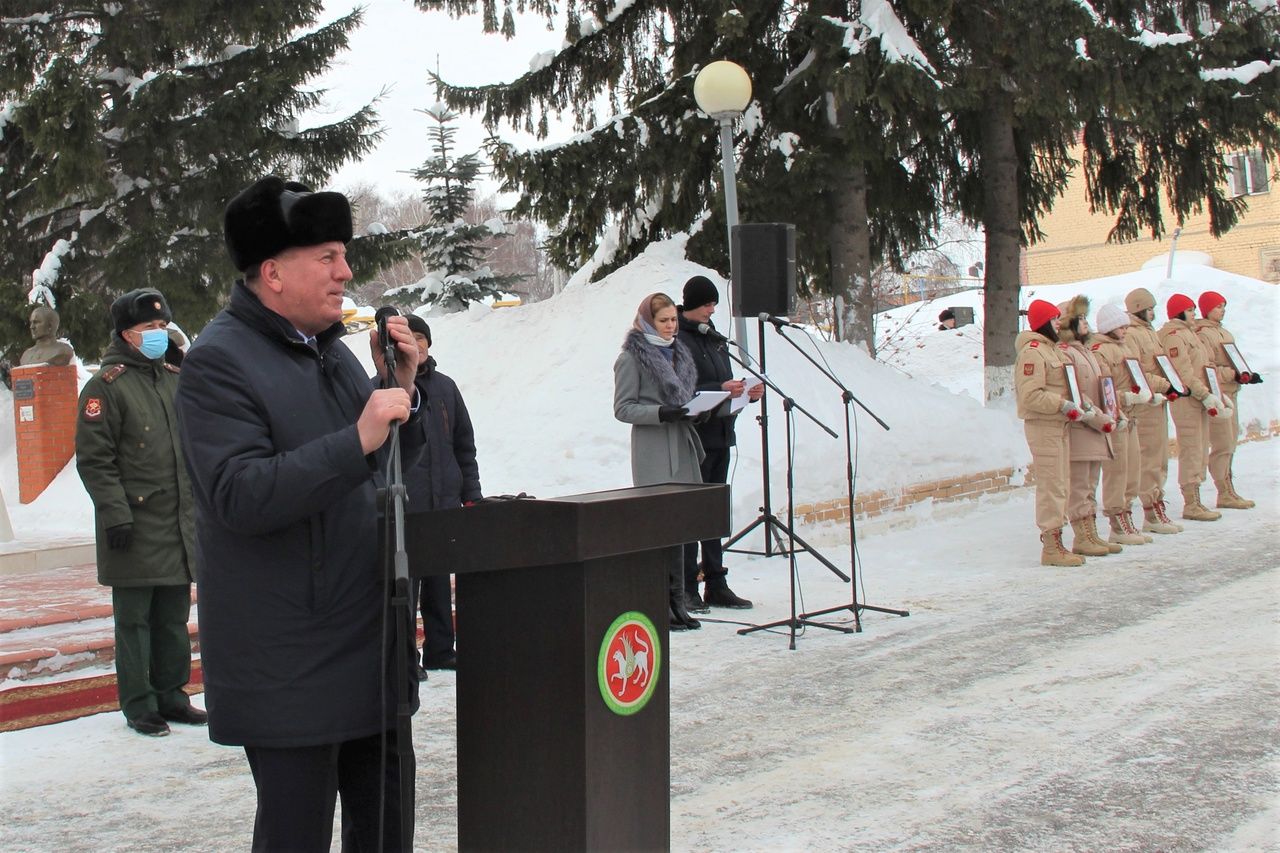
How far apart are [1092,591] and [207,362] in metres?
6.73

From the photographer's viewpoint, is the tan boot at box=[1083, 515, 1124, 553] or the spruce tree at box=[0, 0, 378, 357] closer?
the tan boot at box=[1083, 515, 1124, 553]

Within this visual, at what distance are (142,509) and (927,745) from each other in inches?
139

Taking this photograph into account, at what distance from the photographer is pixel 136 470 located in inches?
219

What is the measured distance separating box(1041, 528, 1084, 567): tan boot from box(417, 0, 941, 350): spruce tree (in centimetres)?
481

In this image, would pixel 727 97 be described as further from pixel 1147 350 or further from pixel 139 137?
pixel 139 137

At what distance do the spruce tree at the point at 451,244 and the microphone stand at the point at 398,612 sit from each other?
20.2 meters

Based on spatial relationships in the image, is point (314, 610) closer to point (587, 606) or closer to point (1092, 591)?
point (587, 606)

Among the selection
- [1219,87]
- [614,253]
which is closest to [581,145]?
[614,253]

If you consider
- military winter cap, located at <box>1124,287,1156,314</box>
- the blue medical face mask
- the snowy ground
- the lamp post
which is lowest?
the snowy ground

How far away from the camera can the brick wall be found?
1267 cm

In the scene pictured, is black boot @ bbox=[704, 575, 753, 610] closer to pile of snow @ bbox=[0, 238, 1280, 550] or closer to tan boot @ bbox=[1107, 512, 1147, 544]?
pile of snow @ bbox=[0, 238, 1280, 550]

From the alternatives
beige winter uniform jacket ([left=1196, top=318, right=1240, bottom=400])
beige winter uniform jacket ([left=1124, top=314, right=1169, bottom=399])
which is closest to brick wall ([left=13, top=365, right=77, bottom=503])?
beige winter uniform jacket ([left=1124, top=314, right=1169, bottom=399])

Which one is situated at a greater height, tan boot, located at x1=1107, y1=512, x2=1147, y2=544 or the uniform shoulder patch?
the uniform shoulder patch

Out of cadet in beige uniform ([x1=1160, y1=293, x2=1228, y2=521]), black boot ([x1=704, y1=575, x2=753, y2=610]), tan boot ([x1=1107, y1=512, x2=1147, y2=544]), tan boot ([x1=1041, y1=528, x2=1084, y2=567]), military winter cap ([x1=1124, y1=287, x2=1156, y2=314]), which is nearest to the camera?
black boot ([x1=704, y1=575, x2=753, y2=610])
